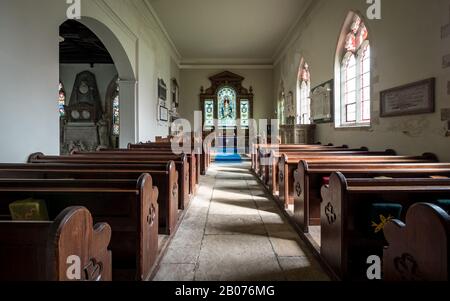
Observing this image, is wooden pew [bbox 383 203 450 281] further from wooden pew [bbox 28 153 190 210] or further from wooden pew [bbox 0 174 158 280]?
wooden pew [bbox 28 153 190 210]

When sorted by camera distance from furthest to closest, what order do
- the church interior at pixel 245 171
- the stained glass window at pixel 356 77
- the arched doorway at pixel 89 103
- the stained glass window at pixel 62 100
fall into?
1. the stained glass window at pixel 62 100
2. the arched doorway at pixel 89 103
3. the stained glass window at pixel 356 77
4. the church interior at pixel 245 171

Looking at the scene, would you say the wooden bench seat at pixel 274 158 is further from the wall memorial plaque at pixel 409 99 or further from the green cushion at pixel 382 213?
the green cushion at pixel 382 213

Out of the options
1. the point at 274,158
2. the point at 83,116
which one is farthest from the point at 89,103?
the point at 274,158

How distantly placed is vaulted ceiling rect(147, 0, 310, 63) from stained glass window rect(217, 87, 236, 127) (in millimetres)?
1690

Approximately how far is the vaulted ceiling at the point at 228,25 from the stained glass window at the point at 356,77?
2.61m

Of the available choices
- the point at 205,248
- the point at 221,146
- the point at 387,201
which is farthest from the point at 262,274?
the point at 221,146

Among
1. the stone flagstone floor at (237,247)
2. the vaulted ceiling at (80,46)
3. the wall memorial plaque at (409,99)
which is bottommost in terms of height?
the stone flagstone floor at (237,247)

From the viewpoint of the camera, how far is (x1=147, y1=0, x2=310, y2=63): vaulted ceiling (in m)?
8.39

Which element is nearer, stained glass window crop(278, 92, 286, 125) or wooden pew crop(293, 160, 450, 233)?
wooden pew crop(293, 160, 450, 233)

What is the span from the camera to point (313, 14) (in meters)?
8.30

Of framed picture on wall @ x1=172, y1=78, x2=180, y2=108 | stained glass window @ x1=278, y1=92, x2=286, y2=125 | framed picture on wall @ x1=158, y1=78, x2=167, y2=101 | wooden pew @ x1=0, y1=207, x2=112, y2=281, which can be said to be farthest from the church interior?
framed picture on wall @ x1=172, y1=78, x2=180, y2=108

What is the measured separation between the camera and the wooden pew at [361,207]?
6.73ft

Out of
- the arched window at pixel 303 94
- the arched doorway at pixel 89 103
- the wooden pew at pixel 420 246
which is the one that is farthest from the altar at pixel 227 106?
the wooden pew at pixel 420 246
